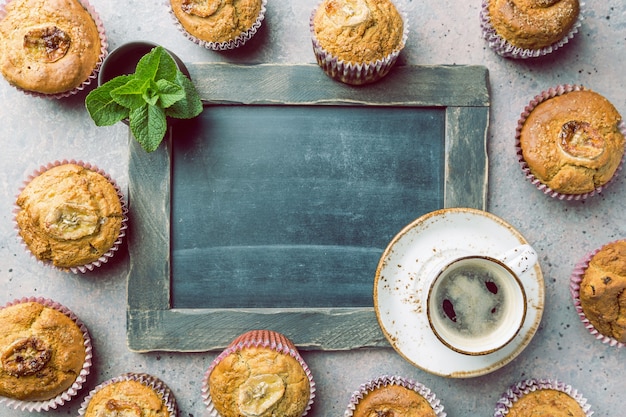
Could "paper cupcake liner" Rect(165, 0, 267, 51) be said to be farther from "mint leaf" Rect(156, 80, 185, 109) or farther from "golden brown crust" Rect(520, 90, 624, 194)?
"golden brown crust" Rect(520, 90, 624, 194)

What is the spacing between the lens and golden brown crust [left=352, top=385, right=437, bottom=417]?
2.49 m

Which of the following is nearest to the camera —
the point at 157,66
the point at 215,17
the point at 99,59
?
the point at 157,66

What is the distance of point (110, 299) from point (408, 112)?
1727 mm

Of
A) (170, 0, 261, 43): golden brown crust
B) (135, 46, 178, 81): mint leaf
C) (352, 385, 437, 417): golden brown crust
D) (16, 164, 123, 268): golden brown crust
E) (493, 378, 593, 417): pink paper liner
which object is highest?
(170, 0, 261, 43): golden brown crust

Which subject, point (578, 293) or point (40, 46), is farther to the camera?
point (578, 293)

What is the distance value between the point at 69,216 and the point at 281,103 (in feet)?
3.55

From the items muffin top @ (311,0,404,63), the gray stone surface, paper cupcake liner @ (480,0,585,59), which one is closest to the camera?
muffin top @ (311,0,404,63)

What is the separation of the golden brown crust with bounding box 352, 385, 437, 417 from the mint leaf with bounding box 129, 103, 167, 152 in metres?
1.50

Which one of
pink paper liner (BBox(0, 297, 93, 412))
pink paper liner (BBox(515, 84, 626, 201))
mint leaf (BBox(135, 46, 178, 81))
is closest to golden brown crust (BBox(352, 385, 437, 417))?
pink paper liner (BBox(515, 84, 626, 201))

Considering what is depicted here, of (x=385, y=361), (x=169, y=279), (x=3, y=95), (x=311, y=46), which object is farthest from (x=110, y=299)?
(x=311, y=46)

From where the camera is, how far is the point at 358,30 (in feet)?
7.78

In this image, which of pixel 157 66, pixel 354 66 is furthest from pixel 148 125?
pixel 354 66

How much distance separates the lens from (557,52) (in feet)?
8.93

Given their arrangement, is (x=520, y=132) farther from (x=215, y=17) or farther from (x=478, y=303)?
(x=215, y=17)
